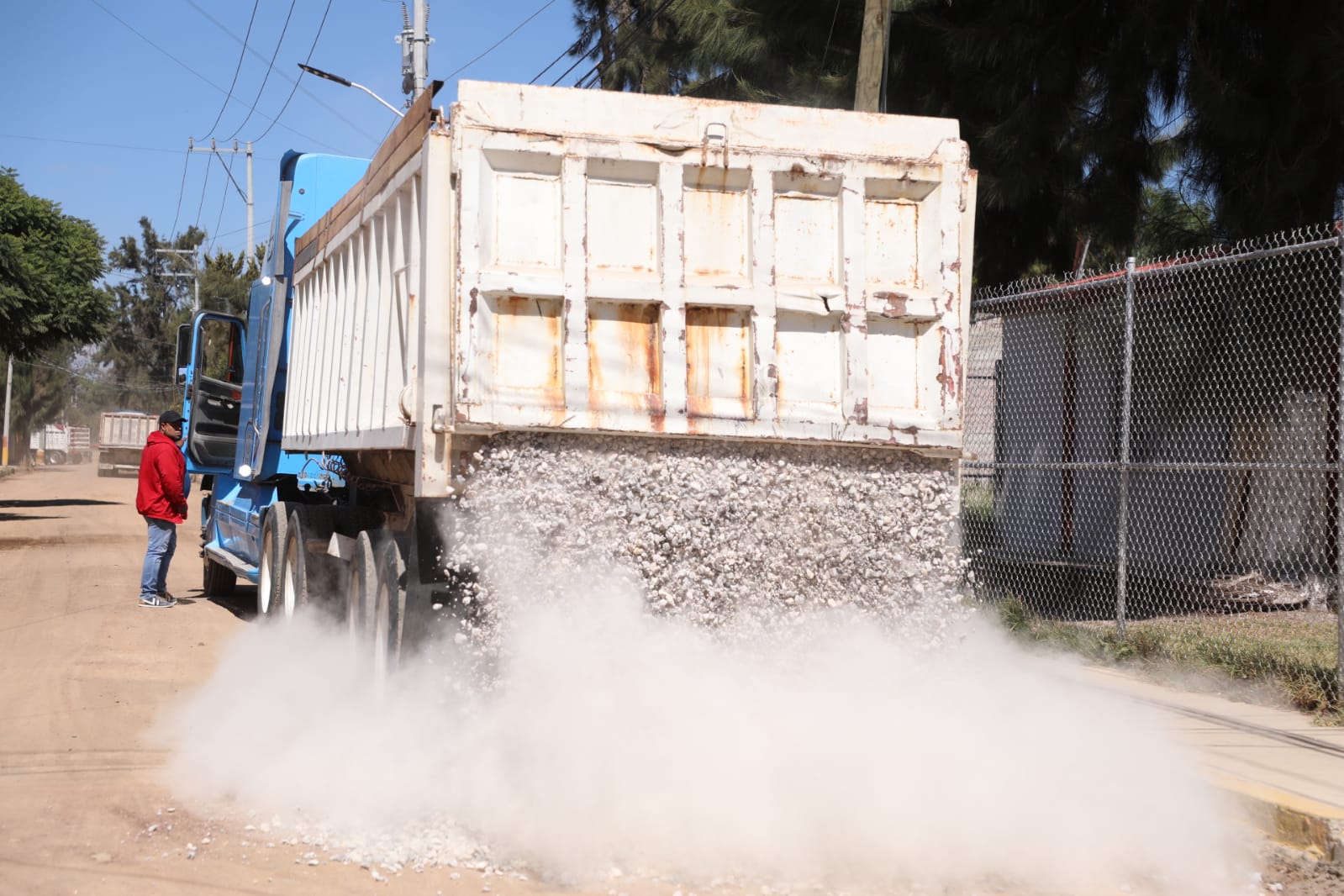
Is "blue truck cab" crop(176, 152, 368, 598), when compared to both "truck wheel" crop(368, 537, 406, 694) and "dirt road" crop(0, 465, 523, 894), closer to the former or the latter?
"dirt road" crop(0, 465, 523, 894)

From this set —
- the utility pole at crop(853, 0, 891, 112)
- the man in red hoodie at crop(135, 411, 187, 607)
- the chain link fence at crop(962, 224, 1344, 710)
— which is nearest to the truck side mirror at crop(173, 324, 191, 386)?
the man in red hoodie at crop(135, 411, 187, 607)

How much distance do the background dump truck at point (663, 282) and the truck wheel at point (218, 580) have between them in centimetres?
782

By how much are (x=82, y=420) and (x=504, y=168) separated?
131281 mm

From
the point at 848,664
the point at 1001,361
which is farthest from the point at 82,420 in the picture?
the point at 848,664

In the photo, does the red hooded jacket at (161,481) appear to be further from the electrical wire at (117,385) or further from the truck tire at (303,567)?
the electrical wire at (117,385)

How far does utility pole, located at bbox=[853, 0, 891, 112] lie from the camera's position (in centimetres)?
1173

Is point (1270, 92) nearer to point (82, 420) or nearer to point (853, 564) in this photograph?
point (853, 564)

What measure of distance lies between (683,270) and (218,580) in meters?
9.67

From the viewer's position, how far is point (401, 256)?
22.1ft

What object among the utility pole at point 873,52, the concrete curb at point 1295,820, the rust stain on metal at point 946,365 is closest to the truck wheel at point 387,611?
the rust stain on metal at point 946,365

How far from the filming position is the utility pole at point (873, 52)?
11.7 metres

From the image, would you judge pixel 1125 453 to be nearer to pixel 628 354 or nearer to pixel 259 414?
pixel 628 354

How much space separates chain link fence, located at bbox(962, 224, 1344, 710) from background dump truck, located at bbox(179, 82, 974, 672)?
295cm

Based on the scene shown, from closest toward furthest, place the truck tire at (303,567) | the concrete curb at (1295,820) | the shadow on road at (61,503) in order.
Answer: the concrete curb at (1295,820) → the truck tire at (303,567) → the shadow on road at (61,503)
